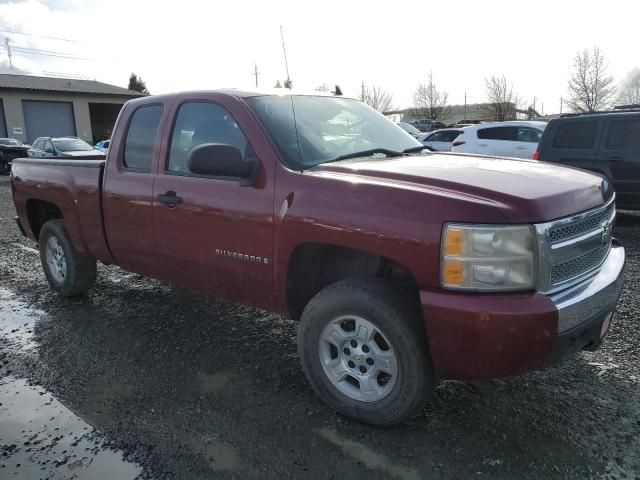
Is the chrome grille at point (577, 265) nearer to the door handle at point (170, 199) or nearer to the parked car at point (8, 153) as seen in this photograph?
the door handle at point (170, 199)

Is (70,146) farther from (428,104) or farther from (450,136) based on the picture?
(428,104)

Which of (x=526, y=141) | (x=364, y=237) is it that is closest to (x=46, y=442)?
(x=364, y=237)

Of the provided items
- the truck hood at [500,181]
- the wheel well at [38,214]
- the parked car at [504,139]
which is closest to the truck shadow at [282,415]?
the truck hood at [500,181]

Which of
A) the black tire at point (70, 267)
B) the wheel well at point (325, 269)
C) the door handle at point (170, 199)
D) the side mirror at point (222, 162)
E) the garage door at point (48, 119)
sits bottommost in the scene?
the black tire at point (70, 267)

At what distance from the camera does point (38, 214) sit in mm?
5555

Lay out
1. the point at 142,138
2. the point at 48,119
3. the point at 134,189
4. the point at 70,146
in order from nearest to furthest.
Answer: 1. the point at 134,189
2. the point at 142,138
3. the point at 70,146
4. the point at 48,119

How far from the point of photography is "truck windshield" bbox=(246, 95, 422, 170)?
10.6 ft

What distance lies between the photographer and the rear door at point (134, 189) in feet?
12.8

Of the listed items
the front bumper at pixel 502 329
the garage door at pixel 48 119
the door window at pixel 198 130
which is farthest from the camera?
the garage door at pixel 48 119

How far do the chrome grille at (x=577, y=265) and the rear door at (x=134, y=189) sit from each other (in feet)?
8.98

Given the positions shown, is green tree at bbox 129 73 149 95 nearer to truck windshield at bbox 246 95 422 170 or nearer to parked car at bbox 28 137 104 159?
parked car at bbox 28 137 104 159

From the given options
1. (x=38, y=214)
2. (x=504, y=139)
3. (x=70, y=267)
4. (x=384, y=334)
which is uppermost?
(x=504, y=139)

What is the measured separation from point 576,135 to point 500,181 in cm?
658

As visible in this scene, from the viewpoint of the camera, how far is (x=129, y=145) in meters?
4.22
